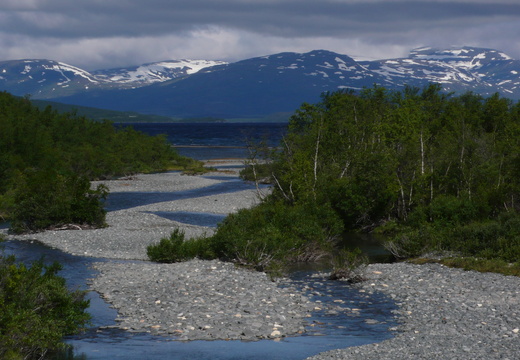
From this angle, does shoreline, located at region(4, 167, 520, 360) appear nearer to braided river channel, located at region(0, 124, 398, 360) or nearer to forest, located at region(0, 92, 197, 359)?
braided river channel, located at region(0, 124, 398, 360)

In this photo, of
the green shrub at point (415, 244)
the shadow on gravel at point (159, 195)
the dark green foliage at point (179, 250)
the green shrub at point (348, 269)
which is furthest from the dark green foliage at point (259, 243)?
the shadow on gravel at point (159, 195)

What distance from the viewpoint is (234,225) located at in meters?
34.4

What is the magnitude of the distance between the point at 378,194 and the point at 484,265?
14489 millimetres

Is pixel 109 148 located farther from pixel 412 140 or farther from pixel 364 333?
pixel 364 333

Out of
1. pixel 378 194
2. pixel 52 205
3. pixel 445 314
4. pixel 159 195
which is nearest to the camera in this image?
pixel 445 314

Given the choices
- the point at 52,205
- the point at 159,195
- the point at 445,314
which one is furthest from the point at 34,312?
the point at 159,195

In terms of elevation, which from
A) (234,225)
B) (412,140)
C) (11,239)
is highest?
(412,140)

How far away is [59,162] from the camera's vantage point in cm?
7819

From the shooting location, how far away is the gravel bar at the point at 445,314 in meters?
17.8

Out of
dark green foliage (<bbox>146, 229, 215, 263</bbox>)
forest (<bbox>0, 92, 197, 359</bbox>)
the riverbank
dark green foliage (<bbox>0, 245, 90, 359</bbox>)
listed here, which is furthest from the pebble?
forest (<bbox>0, 92, 197, 359</bbox>)

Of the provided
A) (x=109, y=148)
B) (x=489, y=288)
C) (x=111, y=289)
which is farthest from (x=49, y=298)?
(x=109, y=148)

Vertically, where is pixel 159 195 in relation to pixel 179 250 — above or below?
below

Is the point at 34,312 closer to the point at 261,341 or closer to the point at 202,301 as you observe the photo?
the point at 261,341

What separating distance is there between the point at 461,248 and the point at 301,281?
10203 millimetres
